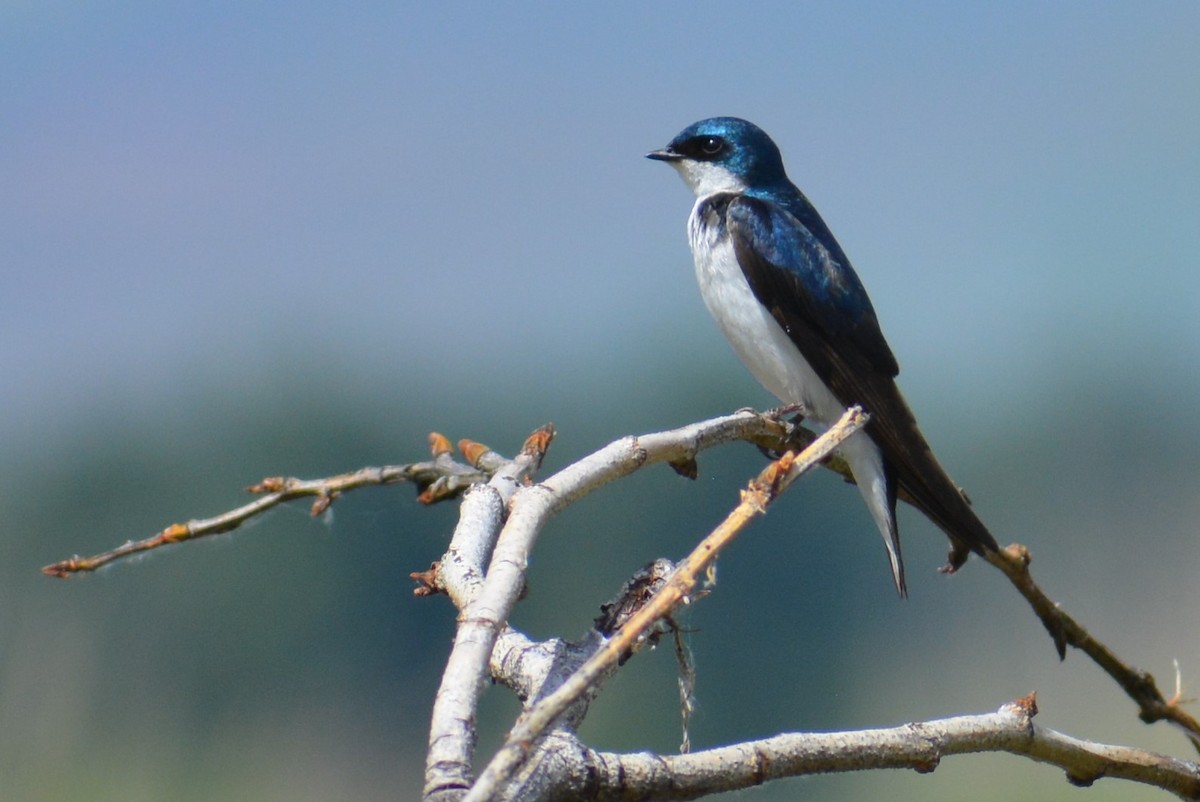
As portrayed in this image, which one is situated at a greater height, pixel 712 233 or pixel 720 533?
pixel 712 233

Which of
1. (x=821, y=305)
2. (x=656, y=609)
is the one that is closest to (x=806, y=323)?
(x=821, y=305)

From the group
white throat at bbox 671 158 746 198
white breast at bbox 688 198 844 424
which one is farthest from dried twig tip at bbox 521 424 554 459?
white throat at bbox 671 158 746 198

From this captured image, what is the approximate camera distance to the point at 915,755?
51.0 inches

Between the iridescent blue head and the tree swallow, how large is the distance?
0.13 meters

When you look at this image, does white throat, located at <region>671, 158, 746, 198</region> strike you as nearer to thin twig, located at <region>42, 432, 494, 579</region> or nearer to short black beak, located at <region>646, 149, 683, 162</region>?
short black beak, located at <region>646, 149, 683, 162</region>

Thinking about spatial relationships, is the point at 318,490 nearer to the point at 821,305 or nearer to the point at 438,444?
the point at 438,444

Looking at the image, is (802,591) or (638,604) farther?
(802,591)

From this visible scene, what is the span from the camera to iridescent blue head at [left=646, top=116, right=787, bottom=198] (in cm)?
364

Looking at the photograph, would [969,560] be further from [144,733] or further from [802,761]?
[144,733]

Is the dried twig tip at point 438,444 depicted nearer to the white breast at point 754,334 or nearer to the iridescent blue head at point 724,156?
the white breast at point 754,334

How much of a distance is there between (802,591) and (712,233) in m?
33.4

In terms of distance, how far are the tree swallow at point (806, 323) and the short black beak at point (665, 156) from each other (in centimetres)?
23

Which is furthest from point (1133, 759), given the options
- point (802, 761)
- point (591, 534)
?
point (591, 534)

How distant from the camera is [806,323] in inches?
126
